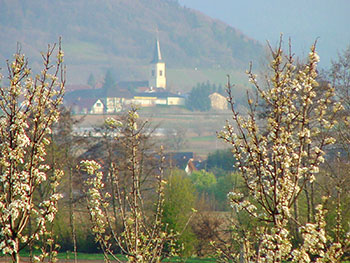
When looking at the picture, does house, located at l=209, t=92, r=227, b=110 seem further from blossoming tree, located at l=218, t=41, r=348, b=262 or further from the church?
blossoming tree, located at l=218, t=41, r=348, b=262

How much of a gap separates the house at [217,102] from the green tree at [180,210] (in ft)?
387

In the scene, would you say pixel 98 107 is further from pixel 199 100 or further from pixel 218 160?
pixel 218 160

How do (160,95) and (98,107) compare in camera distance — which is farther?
(160,95)

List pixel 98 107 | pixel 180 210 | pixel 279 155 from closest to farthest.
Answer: pixel 279 155 → pixel 180 210 → pixel 98 107

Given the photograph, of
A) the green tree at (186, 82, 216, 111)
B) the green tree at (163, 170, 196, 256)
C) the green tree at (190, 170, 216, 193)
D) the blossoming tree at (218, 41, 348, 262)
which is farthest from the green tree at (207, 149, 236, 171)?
the green tree at (186, 82, 216, 111)

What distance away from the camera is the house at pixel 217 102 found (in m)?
141

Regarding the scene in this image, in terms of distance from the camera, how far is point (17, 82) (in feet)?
19.3

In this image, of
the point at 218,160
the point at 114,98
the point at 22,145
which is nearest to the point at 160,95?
the point at 114,98

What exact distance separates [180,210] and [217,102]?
12243 centimetres

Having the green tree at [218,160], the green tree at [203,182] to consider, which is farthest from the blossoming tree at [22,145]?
the green tree at [218,160]

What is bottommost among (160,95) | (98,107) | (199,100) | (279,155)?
(98,107)

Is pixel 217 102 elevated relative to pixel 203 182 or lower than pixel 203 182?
elevated

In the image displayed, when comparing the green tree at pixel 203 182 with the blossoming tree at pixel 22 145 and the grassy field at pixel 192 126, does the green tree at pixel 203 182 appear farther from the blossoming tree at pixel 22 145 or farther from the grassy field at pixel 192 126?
the blossoming tree at pixel 22 145

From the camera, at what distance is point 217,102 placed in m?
143
